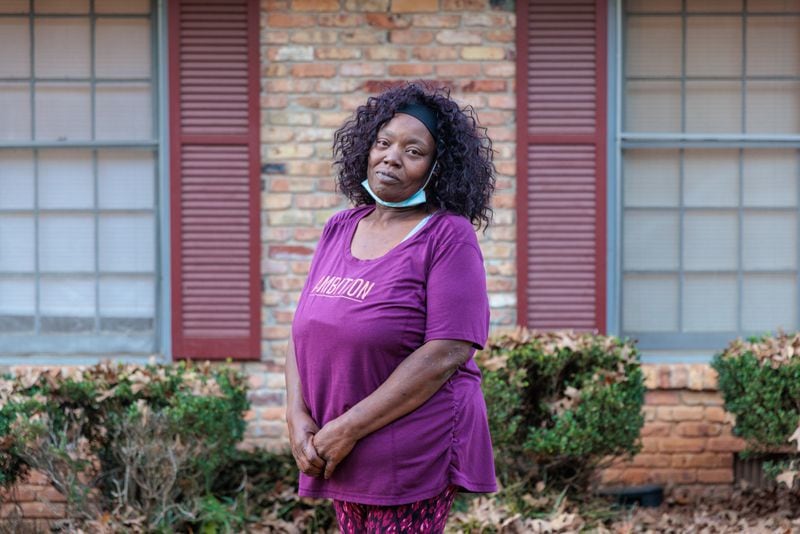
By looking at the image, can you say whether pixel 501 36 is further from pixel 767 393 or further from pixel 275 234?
pixel 767 393

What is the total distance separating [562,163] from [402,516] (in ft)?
11.5

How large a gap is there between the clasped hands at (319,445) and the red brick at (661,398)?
11.5 feet

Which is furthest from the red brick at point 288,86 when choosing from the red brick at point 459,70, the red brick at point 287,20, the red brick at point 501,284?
the red brick at point 501,284

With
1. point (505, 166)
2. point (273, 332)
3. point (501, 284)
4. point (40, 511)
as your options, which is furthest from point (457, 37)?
point (40, 511)

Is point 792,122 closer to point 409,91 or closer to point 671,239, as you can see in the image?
point 671,239

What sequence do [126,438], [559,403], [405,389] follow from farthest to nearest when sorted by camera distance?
[559,403] → [126,438] → [405,389]

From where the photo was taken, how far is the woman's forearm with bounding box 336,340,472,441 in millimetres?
2730

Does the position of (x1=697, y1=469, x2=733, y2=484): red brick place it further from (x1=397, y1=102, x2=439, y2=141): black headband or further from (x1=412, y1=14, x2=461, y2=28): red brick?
(x1=397, y1=102, x2=439, y2=141): black headband

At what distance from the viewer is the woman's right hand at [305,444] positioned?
2811 mm

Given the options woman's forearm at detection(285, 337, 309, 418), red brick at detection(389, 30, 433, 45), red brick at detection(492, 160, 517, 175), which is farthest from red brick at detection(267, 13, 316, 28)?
woman's forearm at detection(285, 337, 309, 418)

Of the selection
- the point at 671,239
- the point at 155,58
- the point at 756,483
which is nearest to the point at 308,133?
the point at 155,58

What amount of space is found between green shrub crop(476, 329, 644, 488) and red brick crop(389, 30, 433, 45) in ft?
5.70

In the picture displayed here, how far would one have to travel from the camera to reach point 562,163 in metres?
5.96

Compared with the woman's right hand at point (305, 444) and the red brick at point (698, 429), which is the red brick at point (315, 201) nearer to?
the red brick at point (698, 429)
